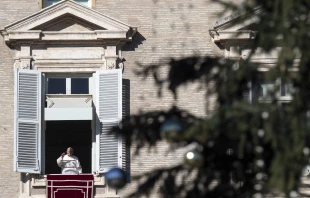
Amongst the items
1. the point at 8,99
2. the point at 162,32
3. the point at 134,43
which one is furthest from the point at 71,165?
the point at 162,32

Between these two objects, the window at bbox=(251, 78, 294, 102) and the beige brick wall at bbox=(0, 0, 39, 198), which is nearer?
the window at bbox=(251, 78, 294, 102)

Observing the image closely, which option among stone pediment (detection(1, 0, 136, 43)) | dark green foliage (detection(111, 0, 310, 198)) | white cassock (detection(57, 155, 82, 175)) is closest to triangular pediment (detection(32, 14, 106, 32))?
stone pediment (detection(1, 0, 136, 43))

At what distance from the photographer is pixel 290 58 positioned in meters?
20.6

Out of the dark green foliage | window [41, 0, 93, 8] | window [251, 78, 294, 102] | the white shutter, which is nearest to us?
the dark green foliage

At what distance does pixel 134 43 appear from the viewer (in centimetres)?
3164

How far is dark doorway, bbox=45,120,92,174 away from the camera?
31.5 m

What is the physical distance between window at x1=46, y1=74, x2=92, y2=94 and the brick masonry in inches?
26.9

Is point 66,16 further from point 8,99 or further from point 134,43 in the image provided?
point 8,99

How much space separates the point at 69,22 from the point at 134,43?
4.10ft

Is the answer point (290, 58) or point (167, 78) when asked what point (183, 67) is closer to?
point (167, 78)

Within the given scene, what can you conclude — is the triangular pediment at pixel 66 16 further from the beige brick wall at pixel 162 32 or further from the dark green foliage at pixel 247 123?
the dark green foliage at pixel 247 123

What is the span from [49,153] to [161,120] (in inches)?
402

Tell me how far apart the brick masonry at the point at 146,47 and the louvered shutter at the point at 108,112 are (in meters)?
0.29

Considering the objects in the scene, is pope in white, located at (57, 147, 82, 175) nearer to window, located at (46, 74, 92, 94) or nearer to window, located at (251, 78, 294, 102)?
window, located at (46, 74, 92, 94)
